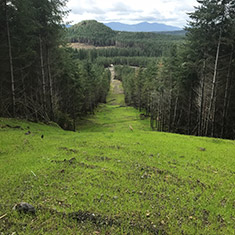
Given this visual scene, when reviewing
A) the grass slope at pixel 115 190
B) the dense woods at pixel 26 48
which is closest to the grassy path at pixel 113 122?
the dense woods at pixel 26 48

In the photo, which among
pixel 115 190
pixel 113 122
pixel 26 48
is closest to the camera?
pixel 115 190

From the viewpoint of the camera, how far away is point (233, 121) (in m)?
19.7

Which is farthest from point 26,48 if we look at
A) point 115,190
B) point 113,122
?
point 113,122

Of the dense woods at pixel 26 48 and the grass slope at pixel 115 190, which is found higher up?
the dense woods at pixel 26 48

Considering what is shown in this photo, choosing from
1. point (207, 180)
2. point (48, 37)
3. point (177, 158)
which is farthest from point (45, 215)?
point (48, 37)

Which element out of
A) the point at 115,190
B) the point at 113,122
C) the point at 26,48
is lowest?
the point at 113,122

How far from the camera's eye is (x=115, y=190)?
15.9 ft

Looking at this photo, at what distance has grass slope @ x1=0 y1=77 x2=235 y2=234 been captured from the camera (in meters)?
3.70

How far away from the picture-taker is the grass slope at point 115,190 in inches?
146

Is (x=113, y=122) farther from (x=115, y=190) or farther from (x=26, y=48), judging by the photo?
(x=115, y=190)

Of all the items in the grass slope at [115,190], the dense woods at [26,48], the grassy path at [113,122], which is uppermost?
the dense woods at [26,48]

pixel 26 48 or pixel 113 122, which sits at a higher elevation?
pixel 26 48

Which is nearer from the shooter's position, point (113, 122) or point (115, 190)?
point (115, 190)

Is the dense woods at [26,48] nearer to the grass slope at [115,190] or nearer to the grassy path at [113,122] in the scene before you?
the grass slope at [115,190]
